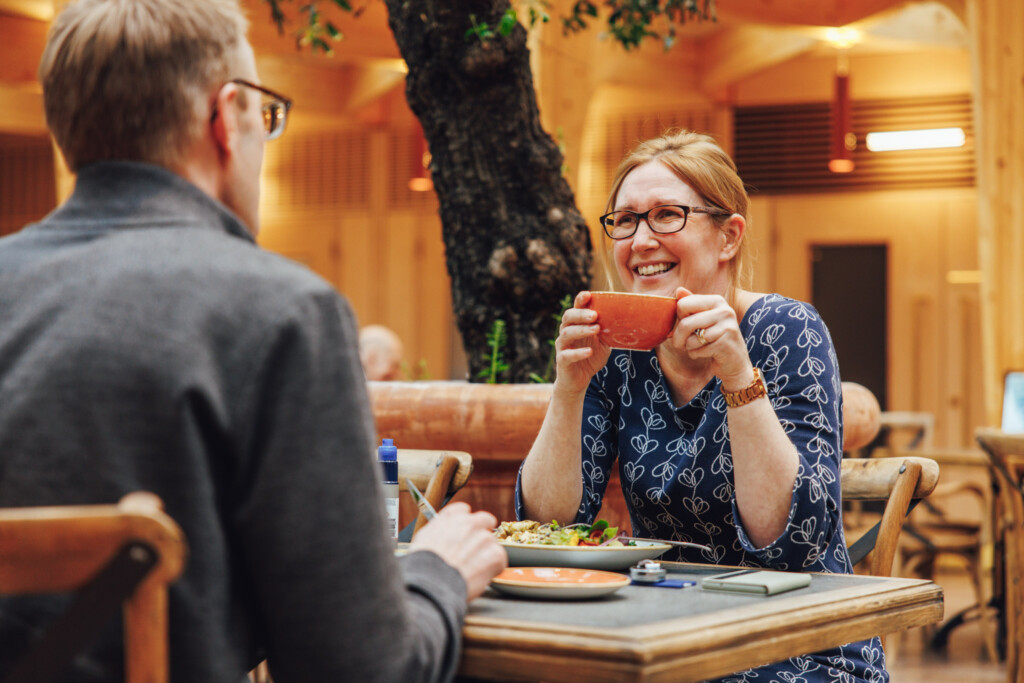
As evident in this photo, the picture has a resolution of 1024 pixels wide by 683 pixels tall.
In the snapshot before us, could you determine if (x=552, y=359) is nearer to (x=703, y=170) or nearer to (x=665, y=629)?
(x=703, y=170)

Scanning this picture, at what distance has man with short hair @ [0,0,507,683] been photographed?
36.6 inches

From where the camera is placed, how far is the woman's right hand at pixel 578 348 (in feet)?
5.50

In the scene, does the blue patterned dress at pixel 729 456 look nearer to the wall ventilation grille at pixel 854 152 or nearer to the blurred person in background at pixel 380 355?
the blurred person in background at pixel 380 355

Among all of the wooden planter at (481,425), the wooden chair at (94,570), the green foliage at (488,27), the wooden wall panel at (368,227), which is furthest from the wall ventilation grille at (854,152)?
the wooden chair at (94,570)

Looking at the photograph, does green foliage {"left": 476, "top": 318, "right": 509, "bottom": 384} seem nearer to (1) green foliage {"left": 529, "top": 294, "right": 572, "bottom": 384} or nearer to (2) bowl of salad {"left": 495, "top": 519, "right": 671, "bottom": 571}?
(1) green foliage {"left": 529, "top": 294, "right": 572, "bottom": 384}

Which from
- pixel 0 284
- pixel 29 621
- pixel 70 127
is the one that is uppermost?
pixel 70 127

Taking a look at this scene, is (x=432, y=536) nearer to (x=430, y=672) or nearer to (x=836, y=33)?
(x=430, y=672)

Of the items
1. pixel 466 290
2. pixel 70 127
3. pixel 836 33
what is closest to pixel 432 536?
pixel 70 127

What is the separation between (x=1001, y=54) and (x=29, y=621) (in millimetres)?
6551

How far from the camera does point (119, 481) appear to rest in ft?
3.05

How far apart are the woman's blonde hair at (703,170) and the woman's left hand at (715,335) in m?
0.45

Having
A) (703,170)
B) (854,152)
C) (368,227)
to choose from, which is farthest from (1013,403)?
(368,227)

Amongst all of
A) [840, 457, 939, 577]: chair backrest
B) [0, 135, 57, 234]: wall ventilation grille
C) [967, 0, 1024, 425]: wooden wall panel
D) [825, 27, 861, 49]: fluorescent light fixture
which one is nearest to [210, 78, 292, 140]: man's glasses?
[840, 457, 939, 577]: chair backrest

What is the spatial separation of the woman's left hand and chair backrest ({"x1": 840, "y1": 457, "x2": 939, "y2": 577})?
1.55ft
